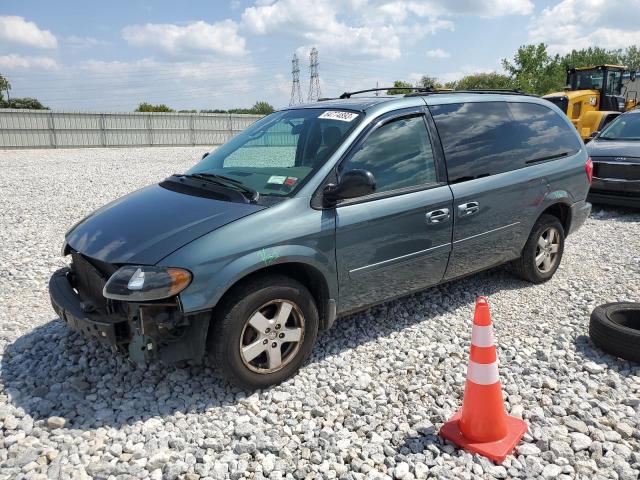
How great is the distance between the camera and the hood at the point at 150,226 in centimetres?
310

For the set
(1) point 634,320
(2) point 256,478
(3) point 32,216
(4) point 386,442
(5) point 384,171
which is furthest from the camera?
(3) point 32,216

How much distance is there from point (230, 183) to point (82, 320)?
1.38 metres

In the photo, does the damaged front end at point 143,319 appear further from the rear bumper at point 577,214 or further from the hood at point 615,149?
the hood at point 615,149

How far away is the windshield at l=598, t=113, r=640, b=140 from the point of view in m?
9.62

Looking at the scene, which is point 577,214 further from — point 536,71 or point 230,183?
point 536,71

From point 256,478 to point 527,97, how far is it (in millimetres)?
4490

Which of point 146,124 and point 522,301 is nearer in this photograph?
point 522,301

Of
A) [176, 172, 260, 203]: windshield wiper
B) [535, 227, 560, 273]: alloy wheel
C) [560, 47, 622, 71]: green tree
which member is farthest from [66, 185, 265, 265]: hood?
[560, 47, 622, 71]: green tree

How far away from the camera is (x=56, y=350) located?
3.90 meters

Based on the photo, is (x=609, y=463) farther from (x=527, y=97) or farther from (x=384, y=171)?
(x=527, y=97)

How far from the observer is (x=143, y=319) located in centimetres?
297

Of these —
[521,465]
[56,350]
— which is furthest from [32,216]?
[521,465]

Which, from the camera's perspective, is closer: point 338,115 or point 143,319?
point 143,319

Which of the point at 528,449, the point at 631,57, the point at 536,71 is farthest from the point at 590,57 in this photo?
the point at 528,449
